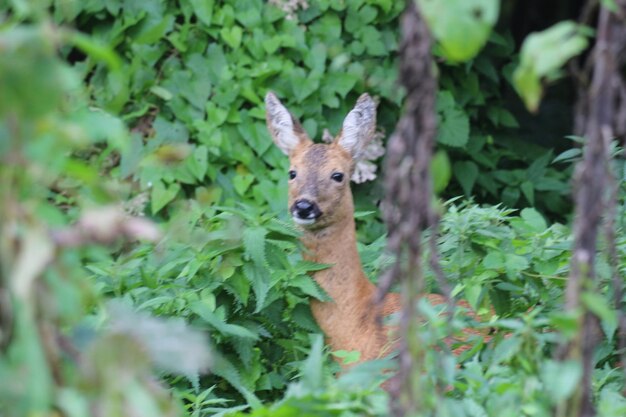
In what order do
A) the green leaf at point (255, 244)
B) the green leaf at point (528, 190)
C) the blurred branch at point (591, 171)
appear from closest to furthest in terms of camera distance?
the blurred branch at point (591, 171), the green leaf at point (255, 244), the green leaf at point (528, 190)

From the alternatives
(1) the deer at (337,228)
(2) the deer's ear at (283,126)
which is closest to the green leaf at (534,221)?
(1) the deer at (337,228)

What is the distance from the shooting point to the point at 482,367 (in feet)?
12.4

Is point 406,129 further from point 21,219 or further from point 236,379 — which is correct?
point 236,379

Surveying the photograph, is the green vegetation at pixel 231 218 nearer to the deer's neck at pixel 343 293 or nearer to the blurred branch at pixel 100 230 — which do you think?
the blurred branch at pixel 100 230

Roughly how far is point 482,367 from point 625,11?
4.54 feet

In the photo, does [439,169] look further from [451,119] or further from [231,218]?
[451,119]

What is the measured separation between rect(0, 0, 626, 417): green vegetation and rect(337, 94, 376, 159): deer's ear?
0.76 ft

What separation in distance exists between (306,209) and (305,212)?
0.02 m

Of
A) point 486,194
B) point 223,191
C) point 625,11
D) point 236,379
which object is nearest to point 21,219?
point 625,11

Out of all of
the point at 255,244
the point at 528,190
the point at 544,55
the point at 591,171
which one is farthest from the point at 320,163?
the point at 544,55

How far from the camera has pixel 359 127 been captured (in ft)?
20.1

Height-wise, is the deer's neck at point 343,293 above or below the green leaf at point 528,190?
above

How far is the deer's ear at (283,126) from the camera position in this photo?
6184mm

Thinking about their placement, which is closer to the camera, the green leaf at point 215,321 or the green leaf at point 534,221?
the green leaf at point 215,321
